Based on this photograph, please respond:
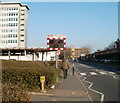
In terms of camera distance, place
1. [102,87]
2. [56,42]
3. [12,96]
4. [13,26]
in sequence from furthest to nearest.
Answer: [13,26] → [56,42] → [102,87] → [12,96]

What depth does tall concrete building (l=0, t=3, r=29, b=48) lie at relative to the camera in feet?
277

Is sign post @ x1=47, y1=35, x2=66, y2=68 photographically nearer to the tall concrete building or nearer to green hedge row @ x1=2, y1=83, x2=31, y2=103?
green hedge row @ x1=2, y1=83, x2=31, y2=103

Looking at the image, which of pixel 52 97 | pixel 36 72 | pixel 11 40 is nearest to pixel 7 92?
pixel 52 97

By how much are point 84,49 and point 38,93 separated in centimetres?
13149

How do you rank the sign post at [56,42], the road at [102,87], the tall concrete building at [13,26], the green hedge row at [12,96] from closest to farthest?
the green hedge row at [12,96], the road at [102,87], the sign post at [56,42], the tall concrete building at [13,26]

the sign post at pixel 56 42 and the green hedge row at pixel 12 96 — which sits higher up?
the sign post at pixel 56 42

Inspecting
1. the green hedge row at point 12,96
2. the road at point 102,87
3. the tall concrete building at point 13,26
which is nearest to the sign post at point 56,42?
the road at point 102,87

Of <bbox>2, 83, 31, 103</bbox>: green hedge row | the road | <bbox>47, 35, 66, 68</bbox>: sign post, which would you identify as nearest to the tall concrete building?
the road

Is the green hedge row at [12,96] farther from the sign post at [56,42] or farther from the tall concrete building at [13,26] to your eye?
the tall concrete building at [13,26]

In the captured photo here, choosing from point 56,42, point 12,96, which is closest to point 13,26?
point 56,42

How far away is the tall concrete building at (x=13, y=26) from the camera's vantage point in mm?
84400

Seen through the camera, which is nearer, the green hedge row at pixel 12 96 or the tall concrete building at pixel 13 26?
the green hedge row at pixel 12 96

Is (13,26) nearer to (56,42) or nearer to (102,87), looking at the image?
(56,42)

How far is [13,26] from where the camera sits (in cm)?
8594
